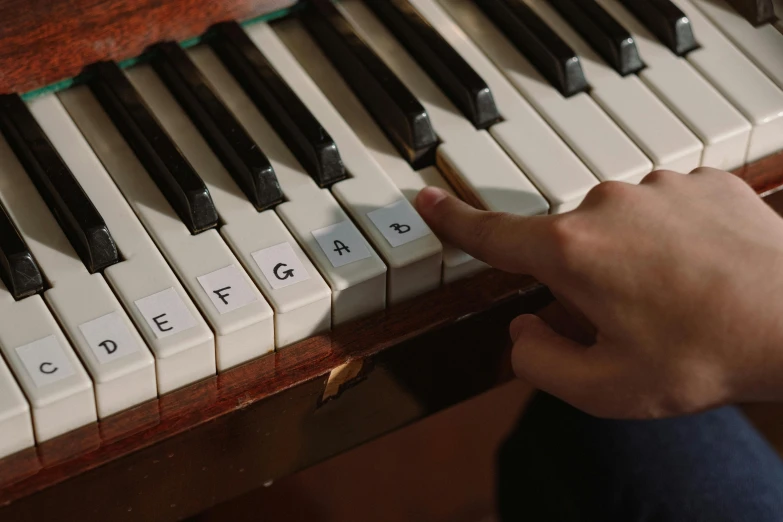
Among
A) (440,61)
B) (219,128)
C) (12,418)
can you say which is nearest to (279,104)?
(219,128)

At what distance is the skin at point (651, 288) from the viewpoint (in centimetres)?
101

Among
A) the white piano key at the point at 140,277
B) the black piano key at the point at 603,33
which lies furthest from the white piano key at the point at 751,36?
the white piano key at the point at 140,277

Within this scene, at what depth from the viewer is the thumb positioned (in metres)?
1.04

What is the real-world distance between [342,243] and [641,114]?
0.38 metres

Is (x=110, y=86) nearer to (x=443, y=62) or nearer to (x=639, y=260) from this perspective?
(x=443, y=62)

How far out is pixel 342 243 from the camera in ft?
3.55

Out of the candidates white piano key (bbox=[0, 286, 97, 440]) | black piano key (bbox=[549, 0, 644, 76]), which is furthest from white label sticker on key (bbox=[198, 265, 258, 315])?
black piano key (bbox=[549, 0, 644, 76])

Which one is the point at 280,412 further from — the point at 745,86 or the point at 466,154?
the point at 745,86

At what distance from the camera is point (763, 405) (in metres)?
2.09

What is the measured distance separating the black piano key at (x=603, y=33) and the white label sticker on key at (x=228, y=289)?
0.51m

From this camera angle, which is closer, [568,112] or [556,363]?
[556,363]

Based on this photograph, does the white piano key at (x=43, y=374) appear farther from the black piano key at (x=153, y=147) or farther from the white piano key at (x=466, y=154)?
the white piano key at (x=466, y=154)

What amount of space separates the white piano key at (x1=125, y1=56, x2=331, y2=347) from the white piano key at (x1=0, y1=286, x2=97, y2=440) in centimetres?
14

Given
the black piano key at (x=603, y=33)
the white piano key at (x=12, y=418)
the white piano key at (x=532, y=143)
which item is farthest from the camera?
the black piano key at (x=603, y=33)
